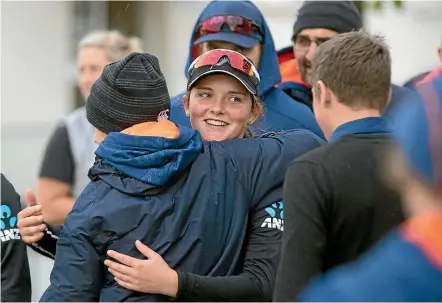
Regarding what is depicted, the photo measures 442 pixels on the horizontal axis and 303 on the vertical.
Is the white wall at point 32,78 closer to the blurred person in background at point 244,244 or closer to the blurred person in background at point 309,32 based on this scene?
the blurred person in background at point 309,32

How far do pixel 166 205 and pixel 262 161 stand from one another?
0.33m

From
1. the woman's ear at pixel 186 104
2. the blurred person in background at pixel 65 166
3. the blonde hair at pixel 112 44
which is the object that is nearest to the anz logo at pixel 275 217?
the woman's ear at pixel 186 104

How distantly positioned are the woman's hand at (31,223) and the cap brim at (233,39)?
1.28 m

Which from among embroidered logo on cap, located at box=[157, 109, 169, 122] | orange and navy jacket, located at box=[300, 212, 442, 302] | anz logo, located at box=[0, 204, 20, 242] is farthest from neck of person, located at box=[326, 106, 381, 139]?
anz logo, located at box=[0, 204, 20, 242]

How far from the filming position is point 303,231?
7.60 ft

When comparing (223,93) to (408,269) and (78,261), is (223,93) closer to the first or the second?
(78,261)

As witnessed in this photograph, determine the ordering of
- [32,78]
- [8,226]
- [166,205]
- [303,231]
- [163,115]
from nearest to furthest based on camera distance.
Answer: [303,231]
[166,205]
[163,115]
[8,226]
[32,78]

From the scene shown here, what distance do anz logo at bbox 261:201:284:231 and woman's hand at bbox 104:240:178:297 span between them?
1.04 feet

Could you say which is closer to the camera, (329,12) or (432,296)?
(432,296)

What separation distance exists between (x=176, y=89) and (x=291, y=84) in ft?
12.4

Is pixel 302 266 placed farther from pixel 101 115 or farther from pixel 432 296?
pixel 432 296

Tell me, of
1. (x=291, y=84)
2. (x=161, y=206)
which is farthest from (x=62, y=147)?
(x=161, y=206)

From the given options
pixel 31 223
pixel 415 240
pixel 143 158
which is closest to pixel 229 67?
pixel 143 158

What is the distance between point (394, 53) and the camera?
7.94m
